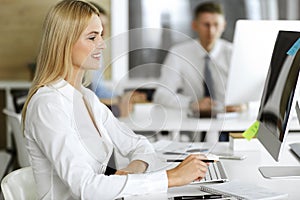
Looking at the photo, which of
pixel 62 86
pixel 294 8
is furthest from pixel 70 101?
pixel 294 8

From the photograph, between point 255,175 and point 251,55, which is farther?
point 251,55

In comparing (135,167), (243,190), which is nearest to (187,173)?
(243,190)

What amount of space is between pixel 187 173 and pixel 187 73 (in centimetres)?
118

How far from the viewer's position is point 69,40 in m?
2.04

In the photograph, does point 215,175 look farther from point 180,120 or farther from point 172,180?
point 180,120

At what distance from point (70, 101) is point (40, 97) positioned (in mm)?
103

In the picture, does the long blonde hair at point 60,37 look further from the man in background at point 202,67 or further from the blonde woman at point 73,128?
the man in background at point 202,67

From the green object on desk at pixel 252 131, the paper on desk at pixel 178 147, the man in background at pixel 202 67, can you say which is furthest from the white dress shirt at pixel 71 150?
the man in background at pixel 202 67

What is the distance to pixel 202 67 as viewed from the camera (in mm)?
4117

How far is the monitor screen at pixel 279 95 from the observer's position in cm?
203

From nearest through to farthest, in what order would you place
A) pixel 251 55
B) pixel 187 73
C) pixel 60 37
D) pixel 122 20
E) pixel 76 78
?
pixel 60 37, pixel 76 78, pixel 251 55, pixel 187 73, pixel 122 20

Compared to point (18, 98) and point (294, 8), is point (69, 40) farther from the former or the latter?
point (294, 8)

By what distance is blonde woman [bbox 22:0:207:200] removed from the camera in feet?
6.14

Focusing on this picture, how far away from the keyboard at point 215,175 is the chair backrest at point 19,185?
550 mm
